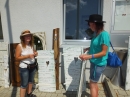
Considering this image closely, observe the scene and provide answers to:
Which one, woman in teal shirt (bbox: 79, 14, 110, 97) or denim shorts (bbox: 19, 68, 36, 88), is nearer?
woman in teal shirt (bbox: 79, 14, 110, 97)

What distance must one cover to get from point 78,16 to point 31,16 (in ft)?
4.18

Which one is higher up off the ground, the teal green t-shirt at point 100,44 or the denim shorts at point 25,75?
the teal green t-shirt at point 100,44

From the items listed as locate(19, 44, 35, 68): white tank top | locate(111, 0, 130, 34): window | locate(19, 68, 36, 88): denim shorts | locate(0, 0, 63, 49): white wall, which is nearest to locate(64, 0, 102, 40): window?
locate(0, 0, 63, 49): white wall

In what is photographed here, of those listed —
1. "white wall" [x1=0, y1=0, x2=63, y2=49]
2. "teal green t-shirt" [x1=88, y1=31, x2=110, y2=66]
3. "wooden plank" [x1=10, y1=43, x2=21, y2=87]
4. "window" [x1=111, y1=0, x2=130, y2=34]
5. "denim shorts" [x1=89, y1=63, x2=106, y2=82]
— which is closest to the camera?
"teal green t-shirt" [x1=88, y1=31, x2=110, y2=66]

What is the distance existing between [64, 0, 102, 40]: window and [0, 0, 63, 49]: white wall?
31 cm

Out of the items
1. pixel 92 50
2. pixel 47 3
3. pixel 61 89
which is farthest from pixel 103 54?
pixel 47 3

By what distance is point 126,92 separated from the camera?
323cm

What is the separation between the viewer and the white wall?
11.5 ft

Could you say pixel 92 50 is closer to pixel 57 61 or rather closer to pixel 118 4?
pixel 57 61

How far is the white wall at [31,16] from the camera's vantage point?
3510mm

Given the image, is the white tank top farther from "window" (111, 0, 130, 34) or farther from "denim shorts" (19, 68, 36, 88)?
"window" (111, 0, 130, 34)

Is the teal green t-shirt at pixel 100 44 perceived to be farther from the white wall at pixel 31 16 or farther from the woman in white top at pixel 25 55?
the white wall at pixel 31 16

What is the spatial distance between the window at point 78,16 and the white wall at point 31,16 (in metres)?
0.31

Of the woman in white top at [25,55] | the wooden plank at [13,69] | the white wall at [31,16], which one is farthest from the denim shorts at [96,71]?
the wooden plank at [13,69]
